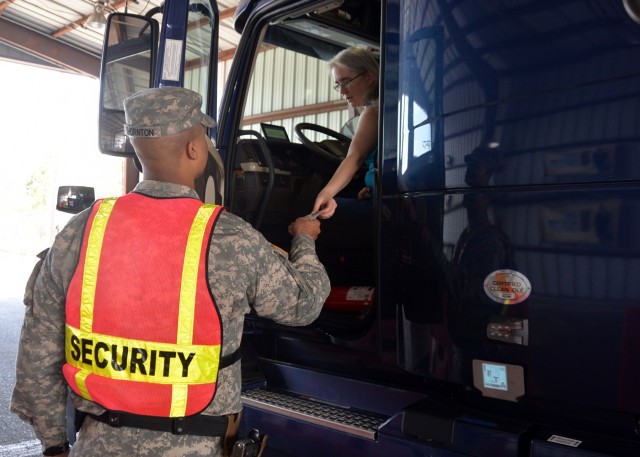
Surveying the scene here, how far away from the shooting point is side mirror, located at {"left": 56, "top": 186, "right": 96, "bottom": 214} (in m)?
3.06

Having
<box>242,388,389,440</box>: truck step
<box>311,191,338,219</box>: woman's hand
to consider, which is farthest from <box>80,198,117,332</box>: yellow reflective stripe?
<box>242,388,389,440</box>: truck step

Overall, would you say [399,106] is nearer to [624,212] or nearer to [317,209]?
[317,209]

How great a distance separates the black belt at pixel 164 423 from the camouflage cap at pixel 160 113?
2.31 ft

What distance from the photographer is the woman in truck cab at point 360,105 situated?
265 centimetres

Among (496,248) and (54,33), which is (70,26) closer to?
(54,33)

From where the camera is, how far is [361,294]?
2.78 m

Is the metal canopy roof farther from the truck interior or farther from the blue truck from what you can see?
the blue truck

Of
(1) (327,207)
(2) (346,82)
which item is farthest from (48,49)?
(1) (327,207)

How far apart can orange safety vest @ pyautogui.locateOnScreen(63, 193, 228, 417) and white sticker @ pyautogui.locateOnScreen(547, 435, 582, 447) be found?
3.05 ft

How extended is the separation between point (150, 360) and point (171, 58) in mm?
1642

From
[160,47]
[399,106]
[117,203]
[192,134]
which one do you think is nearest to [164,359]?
[117,203]

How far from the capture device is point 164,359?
164cm

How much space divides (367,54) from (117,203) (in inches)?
58.8

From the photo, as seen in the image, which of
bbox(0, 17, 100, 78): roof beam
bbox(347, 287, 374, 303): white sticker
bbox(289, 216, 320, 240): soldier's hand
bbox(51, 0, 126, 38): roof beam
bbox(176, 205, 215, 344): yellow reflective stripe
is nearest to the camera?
bbox(176, 205, 215, 344): yellow reflective stripe
